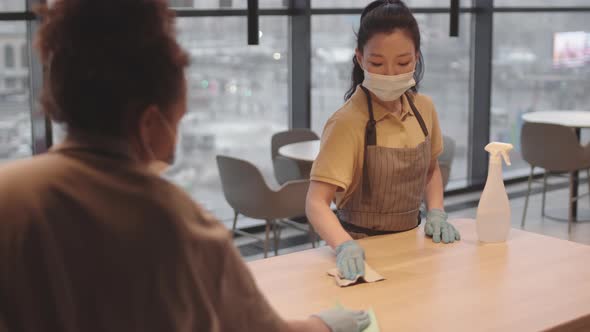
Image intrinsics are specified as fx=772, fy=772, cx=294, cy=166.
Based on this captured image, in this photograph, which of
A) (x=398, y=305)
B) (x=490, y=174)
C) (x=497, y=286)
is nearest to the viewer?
(x=398, y=305)

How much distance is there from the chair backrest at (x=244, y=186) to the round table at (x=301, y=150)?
0.87ft

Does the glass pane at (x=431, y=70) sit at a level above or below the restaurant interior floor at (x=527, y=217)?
above

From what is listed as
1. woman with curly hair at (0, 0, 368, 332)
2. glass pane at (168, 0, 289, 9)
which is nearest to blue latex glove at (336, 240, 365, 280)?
woman with curly hair at (0, 0, 368, 332)

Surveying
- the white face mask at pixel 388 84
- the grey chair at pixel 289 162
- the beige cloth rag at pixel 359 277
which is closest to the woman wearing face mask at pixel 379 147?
the white face mask at pixel 388 84

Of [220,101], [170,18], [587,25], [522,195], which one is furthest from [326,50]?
[170,18]

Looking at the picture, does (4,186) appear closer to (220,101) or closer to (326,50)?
(220,101)

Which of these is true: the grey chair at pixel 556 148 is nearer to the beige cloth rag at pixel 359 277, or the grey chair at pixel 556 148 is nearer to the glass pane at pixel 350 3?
the glass pane at pixel 350 3

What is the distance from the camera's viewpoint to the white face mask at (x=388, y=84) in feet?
7.11

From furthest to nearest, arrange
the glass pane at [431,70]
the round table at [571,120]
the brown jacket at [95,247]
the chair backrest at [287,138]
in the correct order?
1. the glass pane at [431,70]
2. the round table at [571,120]
3. the chair backrest at [287,138]
4. the brown jacket at [95,247]

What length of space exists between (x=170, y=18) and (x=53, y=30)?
0.47ft

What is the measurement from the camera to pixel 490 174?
2172 mm

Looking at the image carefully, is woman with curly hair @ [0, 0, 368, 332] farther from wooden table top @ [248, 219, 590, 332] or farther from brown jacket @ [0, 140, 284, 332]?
wooden table top @ [248, 219, 590, 332]

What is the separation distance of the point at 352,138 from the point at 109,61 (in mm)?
1323

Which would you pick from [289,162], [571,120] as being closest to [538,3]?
[571,120]
